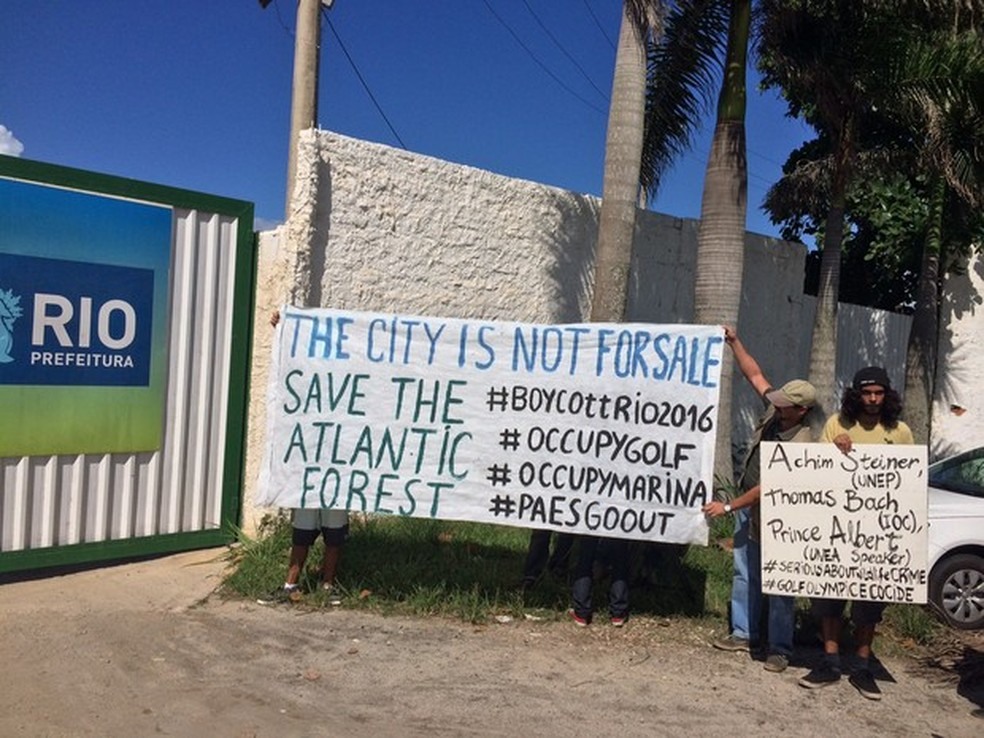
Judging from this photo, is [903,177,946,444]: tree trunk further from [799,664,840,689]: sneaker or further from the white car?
[799,664,840,689]: sneaker

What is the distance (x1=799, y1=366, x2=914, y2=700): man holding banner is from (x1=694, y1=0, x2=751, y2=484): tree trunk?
2.94 metres

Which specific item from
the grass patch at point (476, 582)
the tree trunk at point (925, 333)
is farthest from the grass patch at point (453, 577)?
the tree trunk at point (925, 333)

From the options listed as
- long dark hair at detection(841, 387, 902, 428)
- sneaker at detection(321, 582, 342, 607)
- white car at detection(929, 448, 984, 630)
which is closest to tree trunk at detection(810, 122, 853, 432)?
white car at detection(929, 448, 984, 630)

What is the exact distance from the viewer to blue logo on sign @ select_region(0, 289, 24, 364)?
5797 mm

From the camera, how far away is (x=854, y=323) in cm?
1369

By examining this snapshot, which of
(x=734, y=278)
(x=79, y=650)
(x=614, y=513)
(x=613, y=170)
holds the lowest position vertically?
(x=79, y=650)

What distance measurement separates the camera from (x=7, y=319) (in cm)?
581

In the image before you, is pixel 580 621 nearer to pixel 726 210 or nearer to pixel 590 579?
pixel 590 579

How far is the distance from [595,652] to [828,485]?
1.65 m

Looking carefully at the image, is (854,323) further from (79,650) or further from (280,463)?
(79,650)

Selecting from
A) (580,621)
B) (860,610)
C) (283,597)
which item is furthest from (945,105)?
(283,597)

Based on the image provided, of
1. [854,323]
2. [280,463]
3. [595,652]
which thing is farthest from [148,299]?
[854,323]

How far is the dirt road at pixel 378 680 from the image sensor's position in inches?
172

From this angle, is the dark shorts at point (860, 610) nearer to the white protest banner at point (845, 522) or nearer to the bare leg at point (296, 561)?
the white protest banner at point (845, 522)
